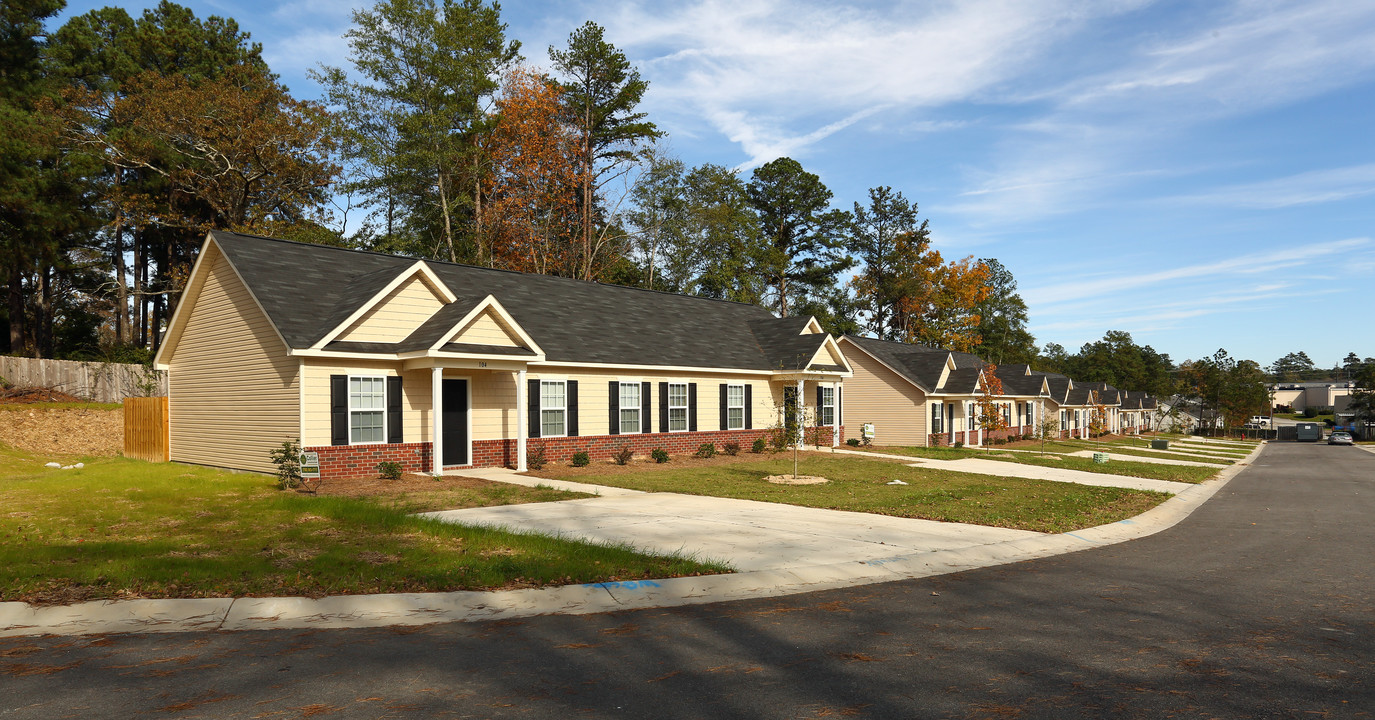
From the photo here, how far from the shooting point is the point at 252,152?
1452 inches

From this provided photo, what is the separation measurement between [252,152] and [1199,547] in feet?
130

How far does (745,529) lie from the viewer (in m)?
12.4

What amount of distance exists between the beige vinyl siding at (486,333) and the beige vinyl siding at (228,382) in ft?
12.8

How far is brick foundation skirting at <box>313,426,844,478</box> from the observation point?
60.0 ft

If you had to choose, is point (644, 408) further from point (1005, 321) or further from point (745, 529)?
point (1005, 321)

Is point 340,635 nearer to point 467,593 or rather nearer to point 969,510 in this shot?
point 467,593

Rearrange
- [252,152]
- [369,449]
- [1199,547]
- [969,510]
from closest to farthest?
[1199,547], [969,510], [369,449], [252,152]

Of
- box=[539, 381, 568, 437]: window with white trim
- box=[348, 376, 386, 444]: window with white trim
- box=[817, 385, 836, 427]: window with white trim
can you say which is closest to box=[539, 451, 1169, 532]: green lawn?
box=[539, 381, 568, 437]: window with white trim

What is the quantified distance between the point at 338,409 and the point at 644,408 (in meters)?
10.3

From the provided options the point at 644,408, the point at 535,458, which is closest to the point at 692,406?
the point at 644,408

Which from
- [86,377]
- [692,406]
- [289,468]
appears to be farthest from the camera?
[86,377]

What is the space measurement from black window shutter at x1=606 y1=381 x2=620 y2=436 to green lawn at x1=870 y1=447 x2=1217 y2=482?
13.2 m

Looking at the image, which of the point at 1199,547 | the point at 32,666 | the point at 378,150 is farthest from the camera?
the point at 378,150

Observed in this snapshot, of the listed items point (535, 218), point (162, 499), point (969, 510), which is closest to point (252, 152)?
point (535, 218)
